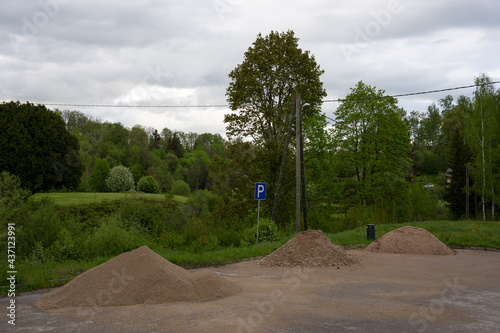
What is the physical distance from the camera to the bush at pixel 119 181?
67363mm

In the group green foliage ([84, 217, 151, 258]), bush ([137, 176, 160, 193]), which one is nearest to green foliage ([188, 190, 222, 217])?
bush ([137, 176, 160, 193])

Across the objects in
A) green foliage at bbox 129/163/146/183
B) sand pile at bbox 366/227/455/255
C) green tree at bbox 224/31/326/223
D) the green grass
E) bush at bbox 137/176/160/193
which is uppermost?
green tree at bbox 224/31/326/223

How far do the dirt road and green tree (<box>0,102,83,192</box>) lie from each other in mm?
37254

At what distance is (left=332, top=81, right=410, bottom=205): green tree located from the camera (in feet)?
126

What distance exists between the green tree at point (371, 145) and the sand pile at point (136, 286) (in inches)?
1211

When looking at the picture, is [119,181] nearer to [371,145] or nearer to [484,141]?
[371,145]

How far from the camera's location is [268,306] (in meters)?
8.32

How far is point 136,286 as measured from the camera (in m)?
8.88

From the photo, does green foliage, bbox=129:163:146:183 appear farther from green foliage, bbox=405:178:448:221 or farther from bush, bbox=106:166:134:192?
green foliage, bbox=405:178:448:221

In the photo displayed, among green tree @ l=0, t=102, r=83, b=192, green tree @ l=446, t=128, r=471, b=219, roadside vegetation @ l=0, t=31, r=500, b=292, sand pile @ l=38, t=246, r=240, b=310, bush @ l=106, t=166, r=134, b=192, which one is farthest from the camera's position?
bush @ l=106, t=166, r=134, b=192

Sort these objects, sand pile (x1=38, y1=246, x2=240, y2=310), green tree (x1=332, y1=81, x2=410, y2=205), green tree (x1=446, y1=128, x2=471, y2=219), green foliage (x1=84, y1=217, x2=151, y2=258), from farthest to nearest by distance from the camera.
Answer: green tree (x1=446, y1=128, x2=471, y2=219) < green tree (x1=332, y1=81, x2=410, y2=205) < green foliage (x1=84, y1=217, x2=151, y2=258) < sand pile (x1=38, y1=246, x2=240, y2=310)

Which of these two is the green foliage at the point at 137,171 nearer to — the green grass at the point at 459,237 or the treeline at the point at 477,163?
the treeline at the point at 477,163

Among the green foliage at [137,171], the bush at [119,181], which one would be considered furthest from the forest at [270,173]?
the green foliage at [137,171]

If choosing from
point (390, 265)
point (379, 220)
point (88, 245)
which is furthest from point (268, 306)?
point (379, 220)
